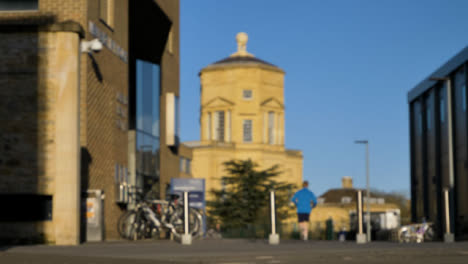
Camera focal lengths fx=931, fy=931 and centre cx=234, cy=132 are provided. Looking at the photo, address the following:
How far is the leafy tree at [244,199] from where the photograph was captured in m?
62.4

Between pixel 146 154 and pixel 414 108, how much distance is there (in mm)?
20985

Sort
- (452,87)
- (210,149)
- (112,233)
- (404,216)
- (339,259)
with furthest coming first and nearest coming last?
(404,216)
(210,149)
(452,87)
(112,233)
(339,259)

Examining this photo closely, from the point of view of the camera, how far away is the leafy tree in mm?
62406

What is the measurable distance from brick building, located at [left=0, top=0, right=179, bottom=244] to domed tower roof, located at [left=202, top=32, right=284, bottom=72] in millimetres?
65396

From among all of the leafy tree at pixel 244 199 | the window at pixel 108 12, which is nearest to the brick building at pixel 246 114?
the leafy tree at pixel 244 199

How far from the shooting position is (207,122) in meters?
103

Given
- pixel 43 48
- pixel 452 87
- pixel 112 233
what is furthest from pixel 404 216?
pixel 43 48

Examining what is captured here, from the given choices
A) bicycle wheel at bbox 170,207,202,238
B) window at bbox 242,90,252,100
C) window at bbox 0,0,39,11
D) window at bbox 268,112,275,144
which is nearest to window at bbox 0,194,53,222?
bicycle wheel at bbox 170,207,202,238

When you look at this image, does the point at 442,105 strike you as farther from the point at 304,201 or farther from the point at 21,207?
the point at 21,207

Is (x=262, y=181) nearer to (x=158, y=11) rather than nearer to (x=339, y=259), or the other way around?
(x=158, y=11)

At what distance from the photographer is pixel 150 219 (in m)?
26.1

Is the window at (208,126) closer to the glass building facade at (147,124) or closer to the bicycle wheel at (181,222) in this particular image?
the glass building facade at (147,124)

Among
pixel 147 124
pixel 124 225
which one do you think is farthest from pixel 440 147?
pixel 124 225

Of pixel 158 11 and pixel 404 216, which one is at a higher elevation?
pixel 158 11
